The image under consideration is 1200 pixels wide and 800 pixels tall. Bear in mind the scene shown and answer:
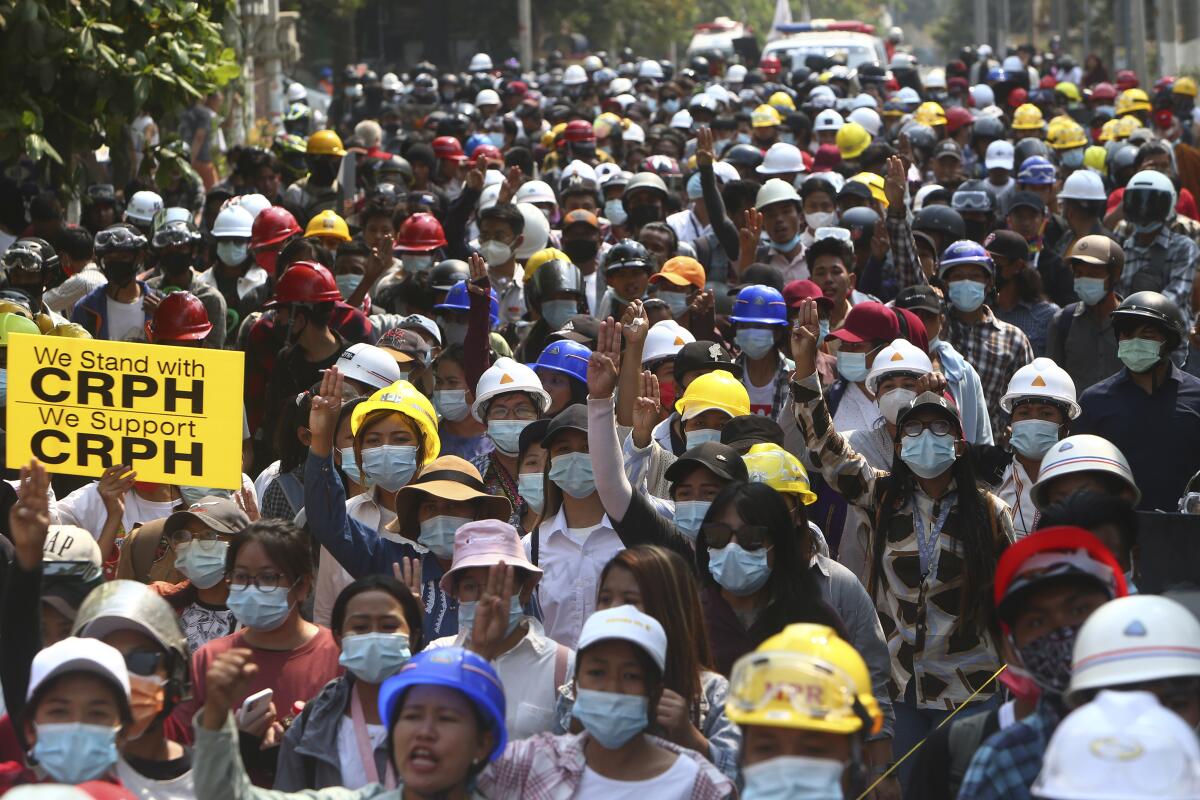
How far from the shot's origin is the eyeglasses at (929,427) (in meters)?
6.63

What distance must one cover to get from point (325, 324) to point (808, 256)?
2639mm

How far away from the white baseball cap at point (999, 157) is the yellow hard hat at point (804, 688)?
1229 centimetres

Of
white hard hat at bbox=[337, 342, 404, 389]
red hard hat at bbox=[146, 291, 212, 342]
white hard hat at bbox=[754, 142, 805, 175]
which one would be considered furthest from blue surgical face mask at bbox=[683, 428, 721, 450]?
white hard hat at bbox=[754, 142, 805, 175]

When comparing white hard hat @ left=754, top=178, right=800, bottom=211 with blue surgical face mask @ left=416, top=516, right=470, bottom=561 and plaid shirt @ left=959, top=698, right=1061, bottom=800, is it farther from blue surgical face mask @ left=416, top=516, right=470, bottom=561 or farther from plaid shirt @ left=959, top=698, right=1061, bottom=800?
plaid shirt @ left=959, top=698, right=1061, bottom=800

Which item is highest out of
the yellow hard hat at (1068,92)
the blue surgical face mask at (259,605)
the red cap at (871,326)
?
the yellow hard hat at (1068,92)

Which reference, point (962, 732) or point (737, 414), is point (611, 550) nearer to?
point (737, 414)

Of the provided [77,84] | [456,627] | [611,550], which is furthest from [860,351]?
[77,84]

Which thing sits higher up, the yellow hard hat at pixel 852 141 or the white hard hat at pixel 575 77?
the white hard hat at pixel 575 77

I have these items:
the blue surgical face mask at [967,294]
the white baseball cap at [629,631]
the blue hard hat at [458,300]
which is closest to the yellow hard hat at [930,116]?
the blue surgical face mask at [967,294]

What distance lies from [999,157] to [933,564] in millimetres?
10218

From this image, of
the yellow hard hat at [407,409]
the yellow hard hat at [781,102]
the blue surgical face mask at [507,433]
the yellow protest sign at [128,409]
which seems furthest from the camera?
the yellow hard hat at [781,102]

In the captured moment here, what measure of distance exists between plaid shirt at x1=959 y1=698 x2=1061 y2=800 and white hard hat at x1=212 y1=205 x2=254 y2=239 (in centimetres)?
848

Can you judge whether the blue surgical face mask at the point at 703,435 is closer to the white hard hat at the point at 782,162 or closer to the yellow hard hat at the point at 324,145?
the white hard hat at the point at 782,162

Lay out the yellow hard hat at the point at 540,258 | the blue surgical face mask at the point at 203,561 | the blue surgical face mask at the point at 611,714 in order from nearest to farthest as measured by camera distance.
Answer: the blue surgical face mask at the point at 611,714, the blue surgical face mask at the point at 203,561, the yellow hard hat at the point at 540,258
